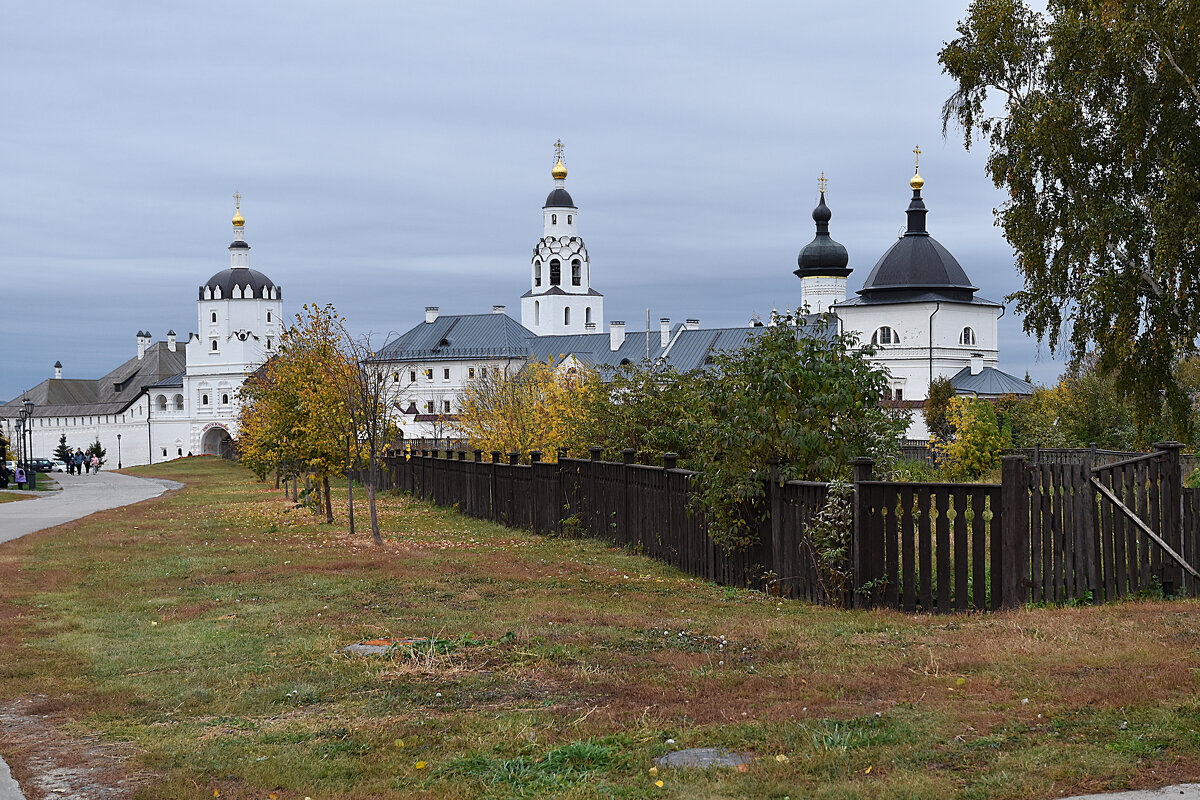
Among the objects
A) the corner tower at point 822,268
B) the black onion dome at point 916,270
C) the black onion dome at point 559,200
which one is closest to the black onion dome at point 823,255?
the corner tower at point 822,268

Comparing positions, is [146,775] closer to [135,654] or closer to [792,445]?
[135,654]

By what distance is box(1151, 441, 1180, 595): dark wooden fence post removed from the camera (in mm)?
10602

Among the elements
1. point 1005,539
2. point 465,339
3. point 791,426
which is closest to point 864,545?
point 1005,539

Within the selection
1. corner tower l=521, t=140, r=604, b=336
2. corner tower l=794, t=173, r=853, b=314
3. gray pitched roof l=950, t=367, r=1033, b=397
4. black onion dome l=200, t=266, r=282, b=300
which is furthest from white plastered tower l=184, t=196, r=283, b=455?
gray pitched roof l=950, t=367, r=1033, b=397

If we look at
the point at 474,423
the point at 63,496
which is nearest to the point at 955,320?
the point at 474,423

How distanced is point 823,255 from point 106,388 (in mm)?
92450

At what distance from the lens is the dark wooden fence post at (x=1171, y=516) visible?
34.8 ft

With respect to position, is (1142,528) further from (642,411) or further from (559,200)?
(559,200)

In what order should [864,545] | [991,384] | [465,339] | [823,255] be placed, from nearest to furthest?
[864,545] → [991,384] → [823,255] → [465,339]

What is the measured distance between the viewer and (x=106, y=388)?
147750 millimetres

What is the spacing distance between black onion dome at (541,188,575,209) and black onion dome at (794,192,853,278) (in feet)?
104

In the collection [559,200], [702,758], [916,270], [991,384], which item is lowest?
[702,758]

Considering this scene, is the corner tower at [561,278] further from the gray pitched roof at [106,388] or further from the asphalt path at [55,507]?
the asphalt path at [55,507]

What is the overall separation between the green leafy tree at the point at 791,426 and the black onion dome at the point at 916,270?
76.3 m
